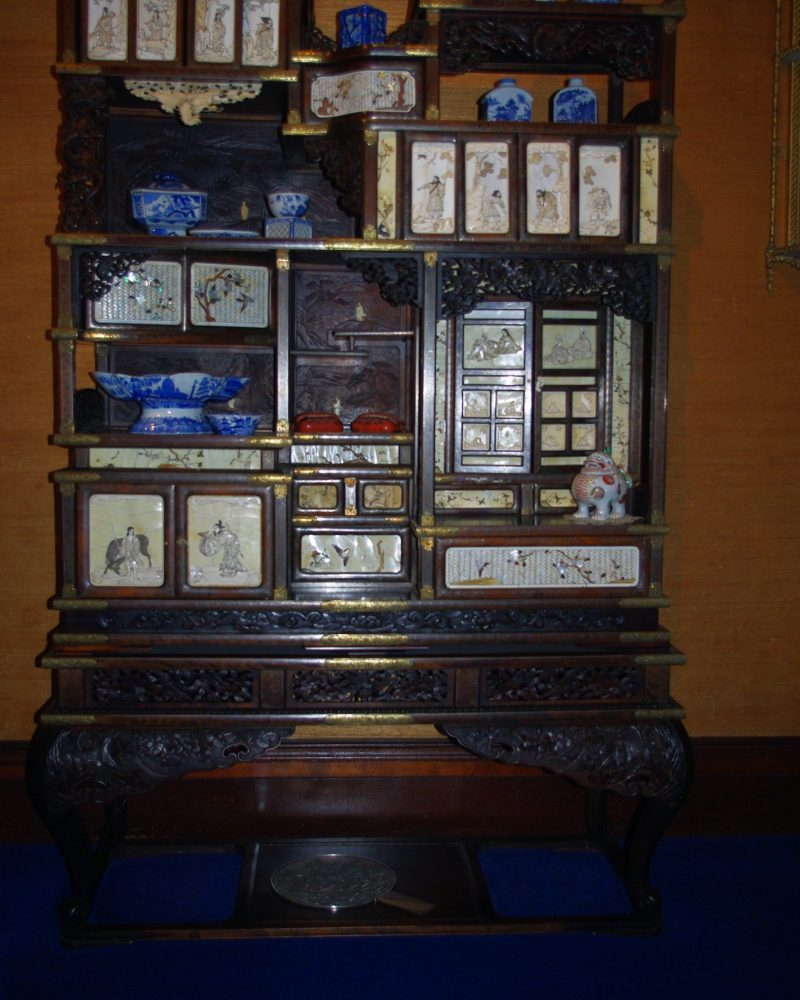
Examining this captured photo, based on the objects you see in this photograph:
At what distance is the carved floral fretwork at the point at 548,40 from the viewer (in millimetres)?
2471

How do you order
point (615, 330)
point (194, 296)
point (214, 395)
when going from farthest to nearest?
point (615, 330), point (194, 296), point (214, 395)

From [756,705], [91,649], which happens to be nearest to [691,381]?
[756,705]

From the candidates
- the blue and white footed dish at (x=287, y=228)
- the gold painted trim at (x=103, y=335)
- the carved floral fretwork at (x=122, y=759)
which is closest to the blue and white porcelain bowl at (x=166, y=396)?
the gold painted trim at (x=103, y=335)

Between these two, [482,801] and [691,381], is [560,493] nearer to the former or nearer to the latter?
[691,381]

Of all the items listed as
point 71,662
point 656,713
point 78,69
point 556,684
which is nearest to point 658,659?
point 656,713

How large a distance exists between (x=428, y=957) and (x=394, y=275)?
182 centimetres

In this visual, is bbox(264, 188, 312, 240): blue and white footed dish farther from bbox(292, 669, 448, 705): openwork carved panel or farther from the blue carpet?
the blue carpet

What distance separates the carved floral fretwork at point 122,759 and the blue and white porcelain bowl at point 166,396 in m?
0.82

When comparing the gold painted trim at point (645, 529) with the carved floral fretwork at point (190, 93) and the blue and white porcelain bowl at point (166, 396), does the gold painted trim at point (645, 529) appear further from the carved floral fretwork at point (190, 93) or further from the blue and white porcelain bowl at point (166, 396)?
the carved floral fretwork at point (190, 93)

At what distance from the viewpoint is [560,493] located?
3043 millimetres

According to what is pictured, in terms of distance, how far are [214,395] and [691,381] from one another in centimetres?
159

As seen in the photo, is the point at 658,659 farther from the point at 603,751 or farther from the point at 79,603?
the point at 79,603

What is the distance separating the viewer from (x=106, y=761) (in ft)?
7.89

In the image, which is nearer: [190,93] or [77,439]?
[77,439]
